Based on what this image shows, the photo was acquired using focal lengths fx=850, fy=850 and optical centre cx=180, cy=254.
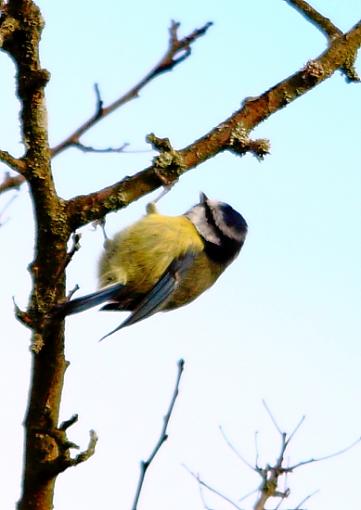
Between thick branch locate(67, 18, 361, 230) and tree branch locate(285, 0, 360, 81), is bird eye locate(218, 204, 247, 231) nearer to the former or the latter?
tree branch locate(285, 0, 360, 81)

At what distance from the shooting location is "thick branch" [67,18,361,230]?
2107 millimetres

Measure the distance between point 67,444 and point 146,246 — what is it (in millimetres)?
1831

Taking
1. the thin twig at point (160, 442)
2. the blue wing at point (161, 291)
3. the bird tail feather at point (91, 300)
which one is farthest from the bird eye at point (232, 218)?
the thin twig at point (160, 442)

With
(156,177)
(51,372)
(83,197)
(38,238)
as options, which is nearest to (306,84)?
(156,177)

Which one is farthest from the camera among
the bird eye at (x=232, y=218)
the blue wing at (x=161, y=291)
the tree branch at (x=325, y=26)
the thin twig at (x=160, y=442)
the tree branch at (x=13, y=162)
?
the bird eye at (x=232, y=218)

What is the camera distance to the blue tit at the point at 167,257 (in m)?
3.70

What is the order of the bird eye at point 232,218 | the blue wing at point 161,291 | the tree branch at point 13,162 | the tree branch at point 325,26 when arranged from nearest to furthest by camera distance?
the tree branch at point 13,162, the tree branch at point 325,26, the blue wing at point 161,291, the bird eye at point 232,218

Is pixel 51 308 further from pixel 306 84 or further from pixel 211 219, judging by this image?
pixel 211 219

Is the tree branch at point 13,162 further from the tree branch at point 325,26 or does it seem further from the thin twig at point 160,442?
the tree branch at point 325,26

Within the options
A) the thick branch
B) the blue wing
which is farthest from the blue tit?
the thick branch

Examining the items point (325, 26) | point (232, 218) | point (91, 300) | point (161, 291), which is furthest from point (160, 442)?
point (232, 218)

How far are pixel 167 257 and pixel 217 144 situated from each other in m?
1.63

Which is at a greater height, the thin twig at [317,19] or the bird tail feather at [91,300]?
the thin twig at [317,19]

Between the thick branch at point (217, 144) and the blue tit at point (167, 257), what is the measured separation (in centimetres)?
120
